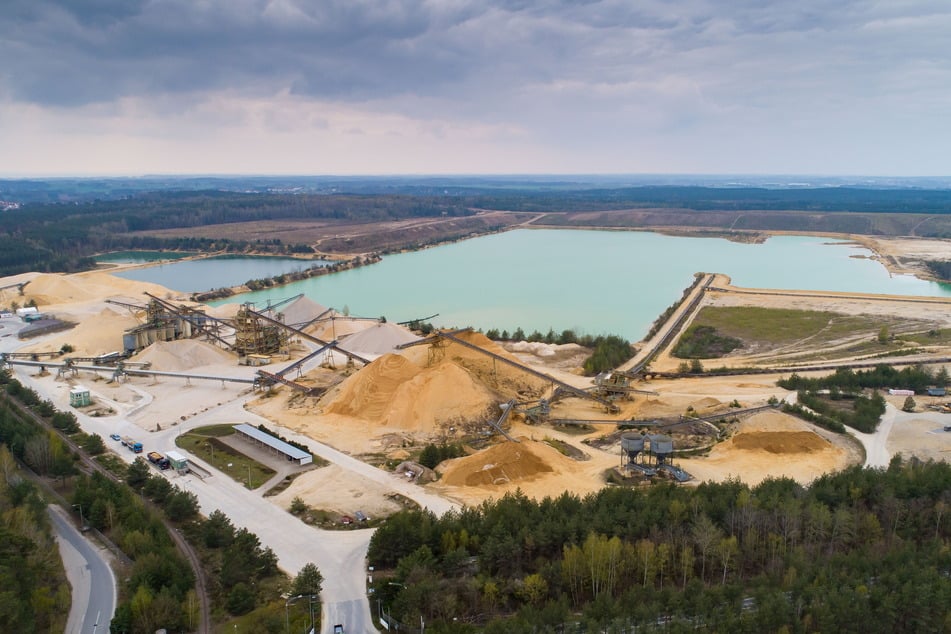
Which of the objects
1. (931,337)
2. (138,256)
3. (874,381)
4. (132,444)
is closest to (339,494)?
(132,444)

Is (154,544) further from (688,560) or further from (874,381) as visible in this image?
(874,381)

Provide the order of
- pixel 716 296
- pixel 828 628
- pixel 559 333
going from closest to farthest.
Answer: pixel 828 628 < pixel 559 333 < pixel 716 296

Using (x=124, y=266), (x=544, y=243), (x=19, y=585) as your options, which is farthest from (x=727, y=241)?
(x=19, y=585)

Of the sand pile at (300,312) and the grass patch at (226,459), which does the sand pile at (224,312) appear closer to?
the sand pile at (300,312)

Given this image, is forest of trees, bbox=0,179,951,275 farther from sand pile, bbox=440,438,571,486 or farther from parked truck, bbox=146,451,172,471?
sand pile, bbox=440,438,571,486

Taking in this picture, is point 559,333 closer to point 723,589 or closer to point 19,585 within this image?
point 723,589

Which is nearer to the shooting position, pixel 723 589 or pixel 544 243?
pixel 723 589
